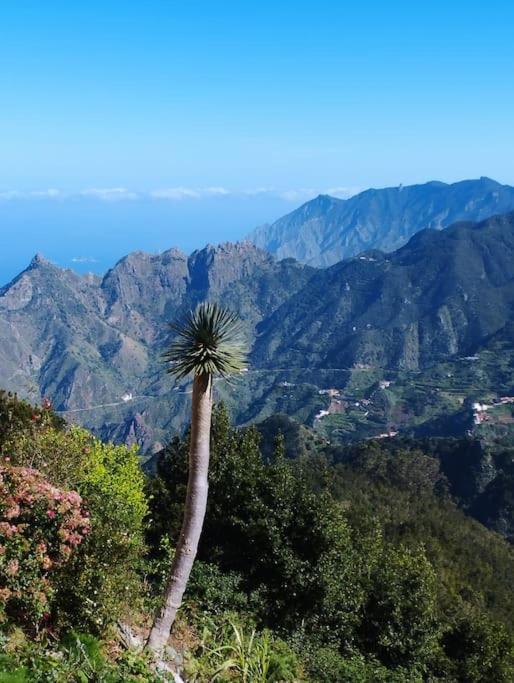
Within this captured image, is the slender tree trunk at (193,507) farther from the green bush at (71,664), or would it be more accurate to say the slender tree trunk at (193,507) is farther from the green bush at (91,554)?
the green bush at (71,664)

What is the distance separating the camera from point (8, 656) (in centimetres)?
955

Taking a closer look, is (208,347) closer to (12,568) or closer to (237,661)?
(12,568)

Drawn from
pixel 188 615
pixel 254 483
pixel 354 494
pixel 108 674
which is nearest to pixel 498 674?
pixel 254 483

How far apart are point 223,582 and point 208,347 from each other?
9230 millimetres

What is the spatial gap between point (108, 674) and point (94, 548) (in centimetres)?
292

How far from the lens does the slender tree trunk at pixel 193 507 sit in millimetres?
12961

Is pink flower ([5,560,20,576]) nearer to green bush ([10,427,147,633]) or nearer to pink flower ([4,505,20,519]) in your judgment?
pink flower ([4,505,20,519])

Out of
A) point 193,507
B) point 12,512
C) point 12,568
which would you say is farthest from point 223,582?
point 12,512

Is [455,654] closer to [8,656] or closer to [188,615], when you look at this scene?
[188,615]

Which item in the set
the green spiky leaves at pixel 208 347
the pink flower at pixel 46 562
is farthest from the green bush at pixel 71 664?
the green spiky leaves at pixel 208 347

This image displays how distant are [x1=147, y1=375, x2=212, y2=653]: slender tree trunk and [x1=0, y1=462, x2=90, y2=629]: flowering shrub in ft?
7.20

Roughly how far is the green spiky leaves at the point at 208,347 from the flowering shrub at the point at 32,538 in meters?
3.43

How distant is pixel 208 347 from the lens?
13.0 metres

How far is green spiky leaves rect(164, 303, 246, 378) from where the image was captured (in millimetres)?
13008
